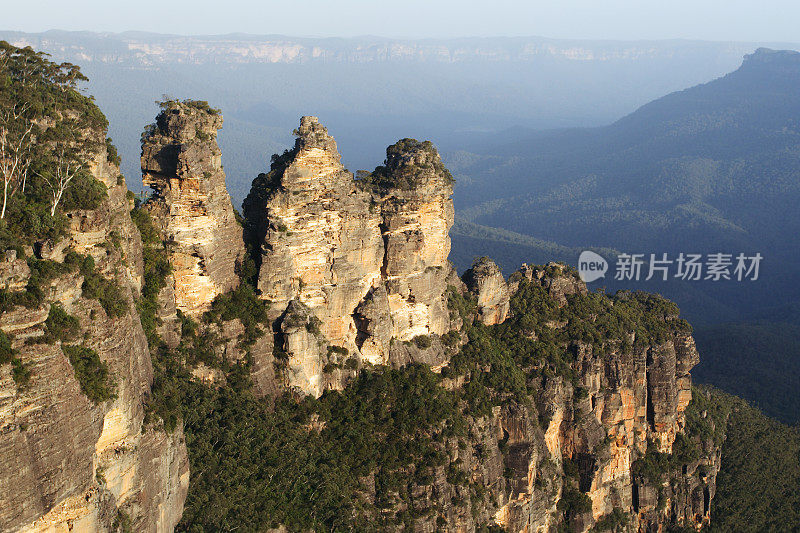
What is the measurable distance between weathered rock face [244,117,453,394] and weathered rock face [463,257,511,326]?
4509 millimetres

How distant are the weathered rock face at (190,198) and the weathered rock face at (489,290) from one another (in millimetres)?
17832

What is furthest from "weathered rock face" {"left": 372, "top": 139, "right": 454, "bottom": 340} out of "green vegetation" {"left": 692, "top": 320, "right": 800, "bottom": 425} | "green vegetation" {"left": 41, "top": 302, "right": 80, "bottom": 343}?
"green vegetation" {"left": 692, "top": 320, "right": 800, "bottom": 425}

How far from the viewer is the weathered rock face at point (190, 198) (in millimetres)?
32500

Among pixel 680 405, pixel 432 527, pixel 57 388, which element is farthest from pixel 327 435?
pixel 680 405

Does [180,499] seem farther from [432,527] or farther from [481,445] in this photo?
[481,445]

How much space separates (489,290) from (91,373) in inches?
1164

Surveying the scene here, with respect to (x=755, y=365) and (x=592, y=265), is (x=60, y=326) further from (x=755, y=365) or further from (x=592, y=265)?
(x=592, y=265)

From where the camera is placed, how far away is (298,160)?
35.5 m

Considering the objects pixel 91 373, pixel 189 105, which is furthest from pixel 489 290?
pixel 91 373

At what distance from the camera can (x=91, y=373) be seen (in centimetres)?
2197

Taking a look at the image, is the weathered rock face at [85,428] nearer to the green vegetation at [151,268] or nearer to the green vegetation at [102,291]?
the green vegetation at [102,291]

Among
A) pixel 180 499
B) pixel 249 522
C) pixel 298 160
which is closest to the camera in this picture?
pixel 180 499

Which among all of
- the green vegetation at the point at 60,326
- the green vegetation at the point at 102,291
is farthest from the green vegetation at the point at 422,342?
the green vegetation at the point at 60,326

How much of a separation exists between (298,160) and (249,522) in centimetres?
1602
